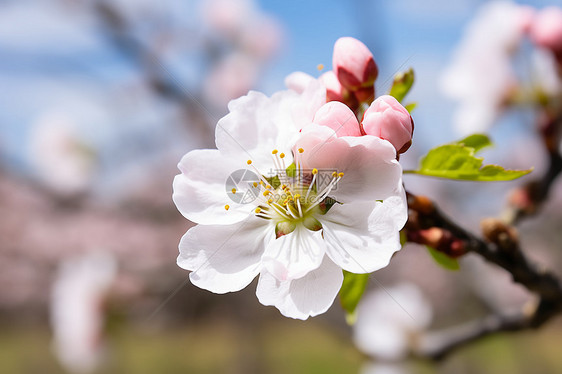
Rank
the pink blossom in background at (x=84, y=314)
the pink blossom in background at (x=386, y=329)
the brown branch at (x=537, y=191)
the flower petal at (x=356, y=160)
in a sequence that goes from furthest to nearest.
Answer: the pink blossom in background at (x=84, y=314), the pink blossom in background at (x=386, y=329), the brown branch at (x=537, y=191), the flower petal at (x=356, y=160)

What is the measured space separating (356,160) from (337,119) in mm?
63

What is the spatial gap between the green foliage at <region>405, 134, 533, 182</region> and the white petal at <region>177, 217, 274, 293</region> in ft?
0.91

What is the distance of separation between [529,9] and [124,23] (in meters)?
1.99

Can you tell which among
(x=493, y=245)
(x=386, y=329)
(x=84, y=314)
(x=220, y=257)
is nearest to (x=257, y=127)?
(x=220, y=257)

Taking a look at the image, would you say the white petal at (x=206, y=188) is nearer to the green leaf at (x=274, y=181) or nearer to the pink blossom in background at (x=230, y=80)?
the green leaf at (x=274, y=181)

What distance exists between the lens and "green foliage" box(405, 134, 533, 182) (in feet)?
2.18

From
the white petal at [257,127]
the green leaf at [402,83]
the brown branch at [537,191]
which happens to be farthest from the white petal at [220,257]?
the brown branch at [537,191]

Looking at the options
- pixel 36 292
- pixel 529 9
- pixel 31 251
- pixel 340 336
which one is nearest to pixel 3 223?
pixel 31 251

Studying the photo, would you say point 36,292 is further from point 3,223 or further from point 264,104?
point 264,104

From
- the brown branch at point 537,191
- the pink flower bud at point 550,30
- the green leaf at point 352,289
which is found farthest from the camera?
the pink flower bud at point 550,30

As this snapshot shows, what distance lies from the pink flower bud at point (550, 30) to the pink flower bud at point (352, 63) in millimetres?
778

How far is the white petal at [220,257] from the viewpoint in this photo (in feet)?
2.04

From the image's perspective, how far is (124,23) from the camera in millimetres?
2557

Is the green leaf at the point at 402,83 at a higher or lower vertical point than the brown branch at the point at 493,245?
higher
